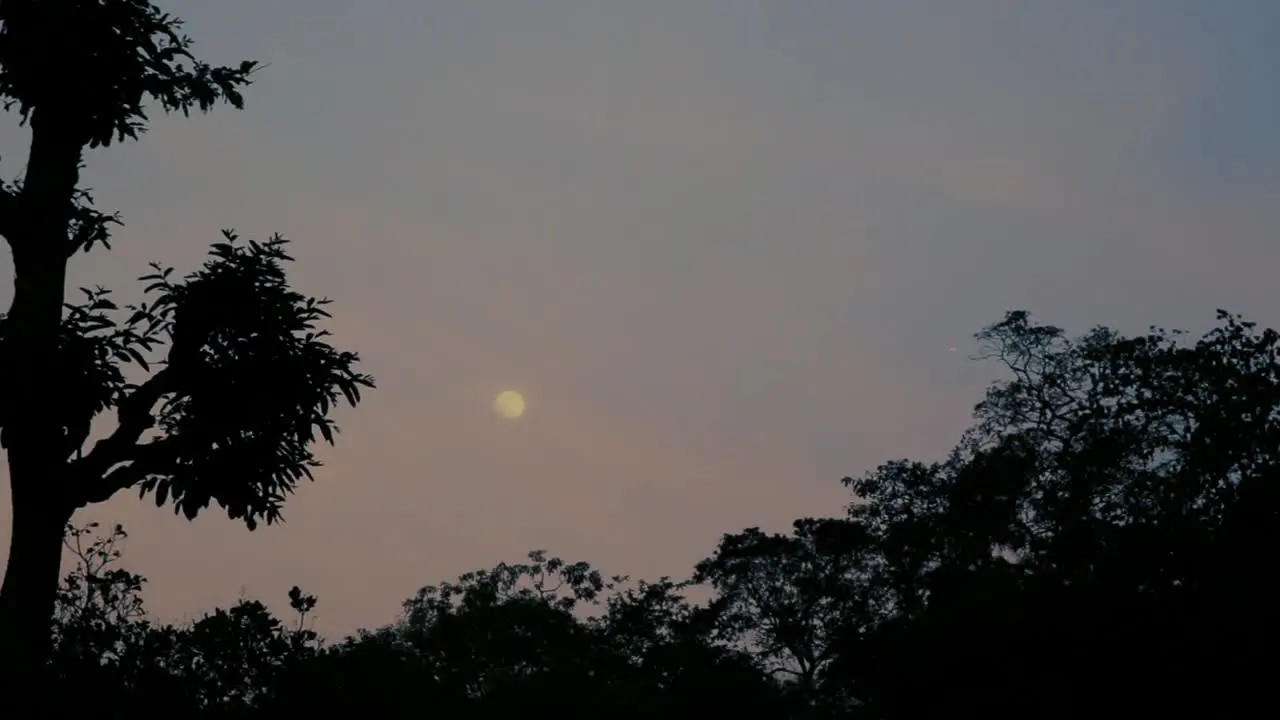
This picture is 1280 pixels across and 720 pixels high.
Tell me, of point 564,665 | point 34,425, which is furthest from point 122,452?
point 564,665

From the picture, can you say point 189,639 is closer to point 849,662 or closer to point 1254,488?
point 849,662

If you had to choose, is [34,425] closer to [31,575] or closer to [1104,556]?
[31,575]

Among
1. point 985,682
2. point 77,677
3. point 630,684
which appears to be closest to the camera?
point 77,677

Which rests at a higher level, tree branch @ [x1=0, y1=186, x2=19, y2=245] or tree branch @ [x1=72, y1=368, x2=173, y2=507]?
tree branch @ [x1=0, y1=186, x2=19, y2=245]

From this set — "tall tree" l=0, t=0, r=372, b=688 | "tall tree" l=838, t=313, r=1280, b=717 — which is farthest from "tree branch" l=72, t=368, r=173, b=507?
"tall tree" l=838, t=313, r=1280, b=717

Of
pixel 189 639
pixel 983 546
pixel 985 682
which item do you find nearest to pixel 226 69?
pixel 189 639

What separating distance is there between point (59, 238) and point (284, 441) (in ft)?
9.59

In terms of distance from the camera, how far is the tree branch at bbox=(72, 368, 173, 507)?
12391 millimetres

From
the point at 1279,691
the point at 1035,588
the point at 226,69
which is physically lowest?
the point at 1279,691

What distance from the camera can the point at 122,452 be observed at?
12.7 meters

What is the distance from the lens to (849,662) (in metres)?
28.5

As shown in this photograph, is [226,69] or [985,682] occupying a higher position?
[226,69]

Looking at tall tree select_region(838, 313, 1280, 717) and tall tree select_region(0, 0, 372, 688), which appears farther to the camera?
tall tree select_region(838, 313, 1280, 717)

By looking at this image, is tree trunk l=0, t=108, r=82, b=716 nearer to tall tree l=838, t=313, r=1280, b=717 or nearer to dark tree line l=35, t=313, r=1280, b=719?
dark tree line l=35, t=313, r=1280, b=719
